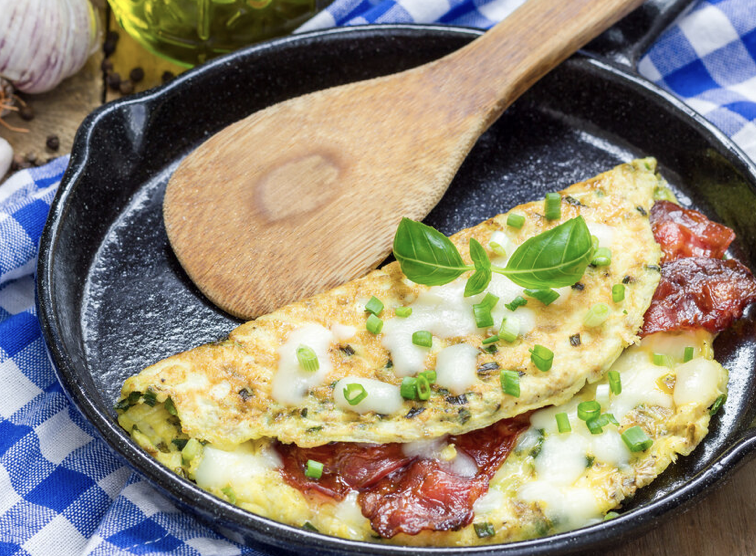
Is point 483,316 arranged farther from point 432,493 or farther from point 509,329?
point 432,493

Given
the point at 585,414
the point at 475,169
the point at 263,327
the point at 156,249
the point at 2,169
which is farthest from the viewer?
the point at 2,169

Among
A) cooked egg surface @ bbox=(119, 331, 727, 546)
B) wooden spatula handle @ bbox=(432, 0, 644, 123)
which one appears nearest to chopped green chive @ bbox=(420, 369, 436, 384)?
cooked egg surface @ bbox=(119, 331, 727, 546)

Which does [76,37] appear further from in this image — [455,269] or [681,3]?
[681,3]

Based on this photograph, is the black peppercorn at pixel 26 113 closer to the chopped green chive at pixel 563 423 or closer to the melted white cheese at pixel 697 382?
the chopped green chive at pixel 563 423

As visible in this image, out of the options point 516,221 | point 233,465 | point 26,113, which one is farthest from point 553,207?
point 26,113

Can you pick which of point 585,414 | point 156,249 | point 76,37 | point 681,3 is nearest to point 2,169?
point 76,37
